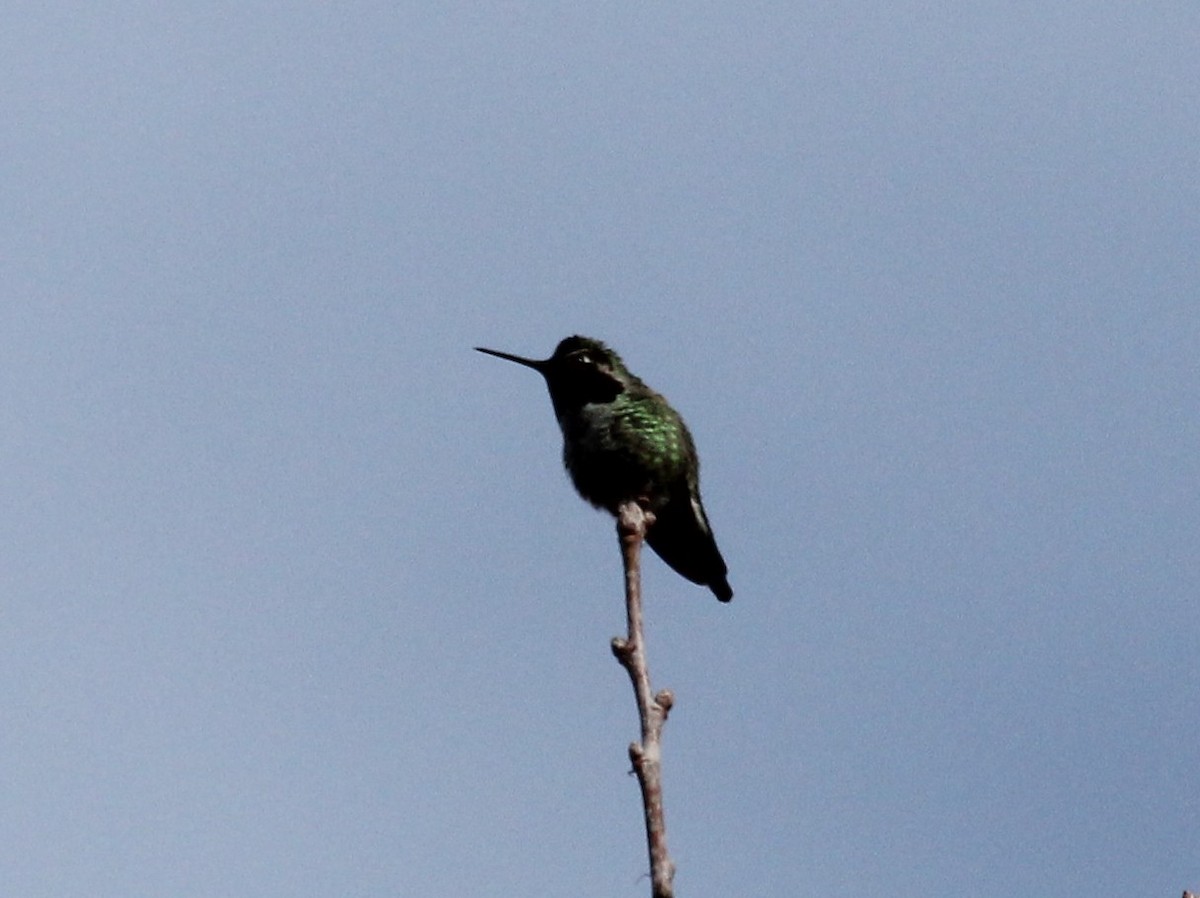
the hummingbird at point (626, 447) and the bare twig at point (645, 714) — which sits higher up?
the hummingbird at point (626, 447)

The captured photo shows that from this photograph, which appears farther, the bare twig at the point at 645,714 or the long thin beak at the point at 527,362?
the long thin beak at the point at 527,362

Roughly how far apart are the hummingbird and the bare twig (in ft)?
14.0

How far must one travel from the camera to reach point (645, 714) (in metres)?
3.32

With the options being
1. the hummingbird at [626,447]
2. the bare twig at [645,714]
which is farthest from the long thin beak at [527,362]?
the bare twig at [645,714]

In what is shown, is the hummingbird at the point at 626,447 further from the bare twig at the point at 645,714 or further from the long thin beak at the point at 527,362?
the bare twig at the point at 645,714

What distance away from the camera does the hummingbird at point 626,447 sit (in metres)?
8.65

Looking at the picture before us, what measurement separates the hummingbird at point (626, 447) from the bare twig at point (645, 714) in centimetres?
426

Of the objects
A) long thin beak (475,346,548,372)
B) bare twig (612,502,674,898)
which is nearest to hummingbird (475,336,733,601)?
long thin beak (475,346,548,372)

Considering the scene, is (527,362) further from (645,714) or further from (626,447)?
(645,714)

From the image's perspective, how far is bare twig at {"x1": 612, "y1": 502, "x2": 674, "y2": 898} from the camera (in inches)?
113

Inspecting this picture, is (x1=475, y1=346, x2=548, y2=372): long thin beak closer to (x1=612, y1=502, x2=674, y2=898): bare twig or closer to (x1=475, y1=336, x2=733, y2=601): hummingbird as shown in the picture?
(x1=475, y1=336, x2=733, y2=601): hummingbird

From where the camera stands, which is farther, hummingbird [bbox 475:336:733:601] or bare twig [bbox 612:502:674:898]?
hummingbird [bbox 475:336:733:601]

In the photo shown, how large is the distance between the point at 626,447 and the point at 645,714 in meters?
5.32

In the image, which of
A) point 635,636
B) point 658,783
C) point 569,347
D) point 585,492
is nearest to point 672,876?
point 658,783
